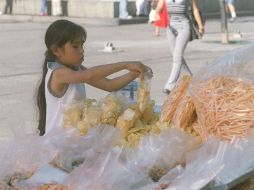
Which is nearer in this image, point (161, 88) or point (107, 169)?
point (107, 169)

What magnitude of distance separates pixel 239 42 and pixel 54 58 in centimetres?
1290

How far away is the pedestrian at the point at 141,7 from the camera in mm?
22388

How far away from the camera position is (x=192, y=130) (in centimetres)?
333

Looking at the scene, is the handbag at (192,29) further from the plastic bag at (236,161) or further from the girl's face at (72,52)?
the plastic bag at (236,161)

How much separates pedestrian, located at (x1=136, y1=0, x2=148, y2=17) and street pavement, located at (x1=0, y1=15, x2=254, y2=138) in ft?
3.63

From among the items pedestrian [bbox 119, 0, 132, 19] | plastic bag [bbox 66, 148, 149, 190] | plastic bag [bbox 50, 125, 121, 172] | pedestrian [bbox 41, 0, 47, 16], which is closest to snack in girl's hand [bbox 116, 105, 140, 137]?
plastic bag [bbox 50, 125, 121, 172]

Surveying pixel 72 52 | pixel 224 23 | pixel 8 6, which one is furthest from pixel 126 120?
pixel 8 6

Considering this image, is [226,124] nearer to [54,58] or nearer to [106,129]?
[106,129]

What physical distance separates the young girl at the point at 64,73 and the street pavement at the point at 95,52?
5.70ft

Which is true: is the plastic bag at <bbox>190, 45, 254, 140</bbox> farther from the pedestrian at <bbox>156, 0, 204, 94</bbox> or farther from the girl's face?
the pedestrian at <bbox>156, 0, 204, 94</bbox>

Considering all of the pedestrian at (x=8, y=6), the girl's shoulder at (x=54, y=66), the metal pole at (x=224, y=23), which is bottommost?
the pedestrian at (x=8, y=6)

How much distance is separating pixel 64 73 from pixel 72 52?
136 millimetres

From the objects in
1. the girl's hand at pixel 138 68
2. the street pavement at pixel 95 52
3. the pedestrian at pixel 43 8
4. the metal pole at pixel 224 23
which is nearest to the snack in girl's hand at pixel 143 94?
the girl's hand at pixel 138 68

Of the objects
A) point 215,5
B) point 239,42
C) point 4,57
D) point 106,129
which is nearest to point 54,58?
point 106,129
